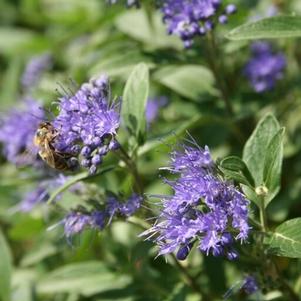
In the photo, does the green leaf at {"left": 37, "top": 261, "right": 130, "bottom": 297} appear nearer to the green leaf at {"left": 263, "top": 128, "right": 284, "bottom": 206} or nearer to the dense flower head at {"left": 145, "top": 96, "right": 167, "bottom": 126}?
the dense flower head at {"left": 145, "top": 96, "right": 167, "bottom": 126}

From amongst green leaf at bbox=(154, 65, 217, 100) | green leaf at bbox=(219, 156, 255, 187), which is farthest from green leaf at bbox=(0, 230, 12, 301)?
green leaf at bbox=(219, 156, 255, 187)

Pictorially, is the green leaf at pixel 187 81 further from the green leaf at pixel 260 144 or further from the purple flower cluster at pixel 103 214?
the purple flower cluster at pixel 103 214

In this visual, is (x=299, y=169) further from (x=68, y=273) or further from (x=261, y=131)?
(x=68, y=273)

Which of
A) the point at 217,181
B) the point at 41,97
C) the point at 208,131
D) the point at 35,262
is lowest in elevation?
the point at 35,262

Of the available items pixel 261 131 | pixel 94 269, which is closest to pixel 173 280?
pixel 94 269

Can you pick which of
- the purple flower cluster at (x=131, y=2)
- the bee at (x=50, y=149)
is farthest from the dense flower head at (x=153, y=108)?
the bee at (x=50, y=149)

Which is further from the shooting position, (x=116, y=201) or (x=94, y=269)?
(x=94, y=269)
